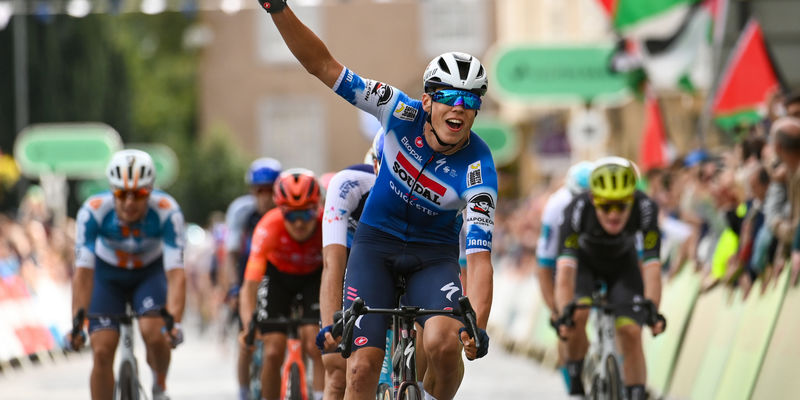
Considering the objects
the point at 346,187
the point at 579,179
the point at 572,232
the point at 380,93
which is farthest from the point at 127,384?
the point at 579,179

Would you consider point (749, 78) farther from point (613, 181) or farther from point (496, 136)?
point (496, 136)

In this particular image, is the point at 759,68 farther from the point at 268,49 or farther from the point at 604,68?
the point at 268,49

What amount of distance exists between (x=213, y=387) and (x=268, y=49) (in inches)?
1552

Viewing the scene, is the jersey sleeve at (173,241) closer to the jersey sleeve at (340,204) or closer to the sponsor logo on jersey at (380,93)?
the jersey sleeve at (340,204)

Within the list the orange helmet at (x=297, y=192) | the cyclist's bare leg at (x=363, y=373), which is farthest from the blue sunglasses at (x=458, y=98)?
the orange helmet at (x=297, y=192)

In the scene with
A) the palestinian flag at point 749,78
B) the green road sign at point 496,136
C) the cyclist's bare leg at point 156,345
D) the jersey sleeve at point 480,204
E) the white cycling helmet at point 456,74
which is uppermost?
the green road sign at point 496,136

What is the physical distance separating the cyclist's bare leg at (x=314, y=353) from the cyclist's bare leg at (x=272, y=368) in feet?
0.53

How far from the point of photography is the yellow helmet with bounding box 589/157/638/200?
1027cm

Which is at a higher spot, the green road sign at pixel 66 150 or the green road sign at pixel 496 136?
the green road sign at pixel 66 150

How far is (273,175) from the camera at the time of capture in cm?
1244

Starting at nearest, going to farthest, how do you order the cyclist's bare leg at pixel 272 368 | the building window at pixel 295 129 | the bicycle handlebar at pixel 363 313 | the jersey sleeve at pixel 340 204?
the bicycle handlebar at pixel 363 313
the jersey sleeve at pixel 340 204
the cyclist's bare leg at pixel 272 368
the building window at pixel 295 129

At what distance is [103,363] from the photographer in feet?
32.3

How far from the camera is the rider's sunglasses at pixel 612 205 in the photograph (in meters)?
10.3

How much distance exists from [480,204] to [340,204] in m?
0.92
